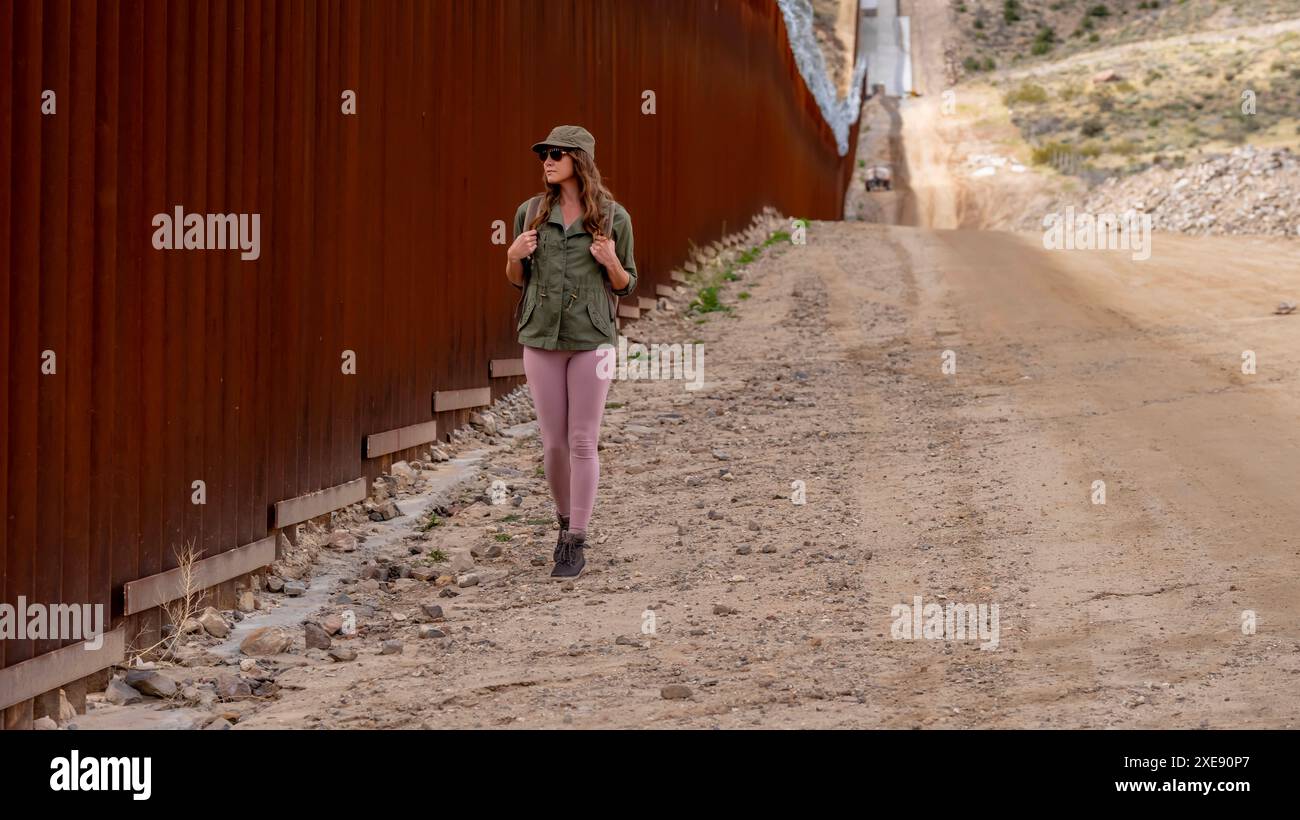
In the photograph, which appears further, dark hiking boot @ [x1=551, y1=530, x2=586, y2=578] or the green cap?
dark hiking boot @ [x1=551, y1=530, x2=586, y2=578]

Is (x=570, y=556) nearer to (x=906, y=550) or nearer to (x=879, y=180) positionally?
(x=906, y=550)

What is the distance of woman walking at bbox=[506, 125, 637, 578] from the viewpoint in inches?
263

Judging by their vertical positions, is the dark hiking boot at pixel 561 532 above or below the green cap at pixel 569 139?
below

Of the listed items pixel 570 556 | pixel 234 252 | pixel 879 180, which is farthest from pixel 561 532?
pixel 879 180

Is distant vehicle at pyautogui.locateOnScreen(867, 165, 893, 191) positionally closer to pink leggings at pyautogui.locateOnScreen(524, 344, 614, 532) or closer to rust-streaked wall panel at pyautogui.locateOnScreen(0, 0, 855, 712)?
rust-streaked wall panel at pyautogui.locateOnScreen(0, 0, 855, 712)

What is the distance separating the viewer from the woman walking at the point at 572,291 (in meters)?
6.67

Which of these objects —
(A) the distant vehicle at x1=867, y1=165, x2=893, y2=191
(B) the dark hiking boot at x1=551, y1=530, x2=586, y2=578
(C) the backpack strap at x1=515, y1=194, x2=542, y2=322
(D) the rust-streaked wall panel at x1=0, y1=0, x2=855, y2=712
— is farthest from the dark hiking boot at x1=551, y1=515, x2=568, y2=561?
(A) the distant vehicle at x1=867, y1=165, x2=893, y2=191

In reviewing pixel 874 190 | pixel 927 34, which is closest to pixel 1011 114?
pixel 874 190

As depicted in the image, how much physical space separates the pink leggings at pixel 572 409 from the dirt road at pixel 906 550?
0.45 meters

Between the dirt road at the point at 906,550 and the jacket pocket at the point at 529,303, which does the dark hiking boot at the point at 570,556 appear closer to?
the dirt road at the point at 906,550

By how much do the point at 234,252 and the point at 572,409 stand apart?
168 cm

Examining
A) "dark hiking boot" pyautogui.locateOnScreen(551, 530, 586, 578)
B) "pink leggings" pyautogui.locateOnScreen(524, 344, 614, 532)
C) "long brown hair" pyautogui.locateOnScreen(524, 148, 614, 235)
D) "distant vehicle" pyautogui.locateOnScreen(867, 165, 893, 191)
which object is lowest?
"dark hiking boot" pyautogui.locateOnScreen(551, 530, 586, 578)

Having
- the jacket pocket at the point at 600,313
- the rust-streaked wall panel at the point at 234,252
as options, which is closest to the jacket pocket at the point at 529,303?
the jacket pocket at the point at 600,313

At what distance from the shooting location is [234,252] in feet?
21.1
